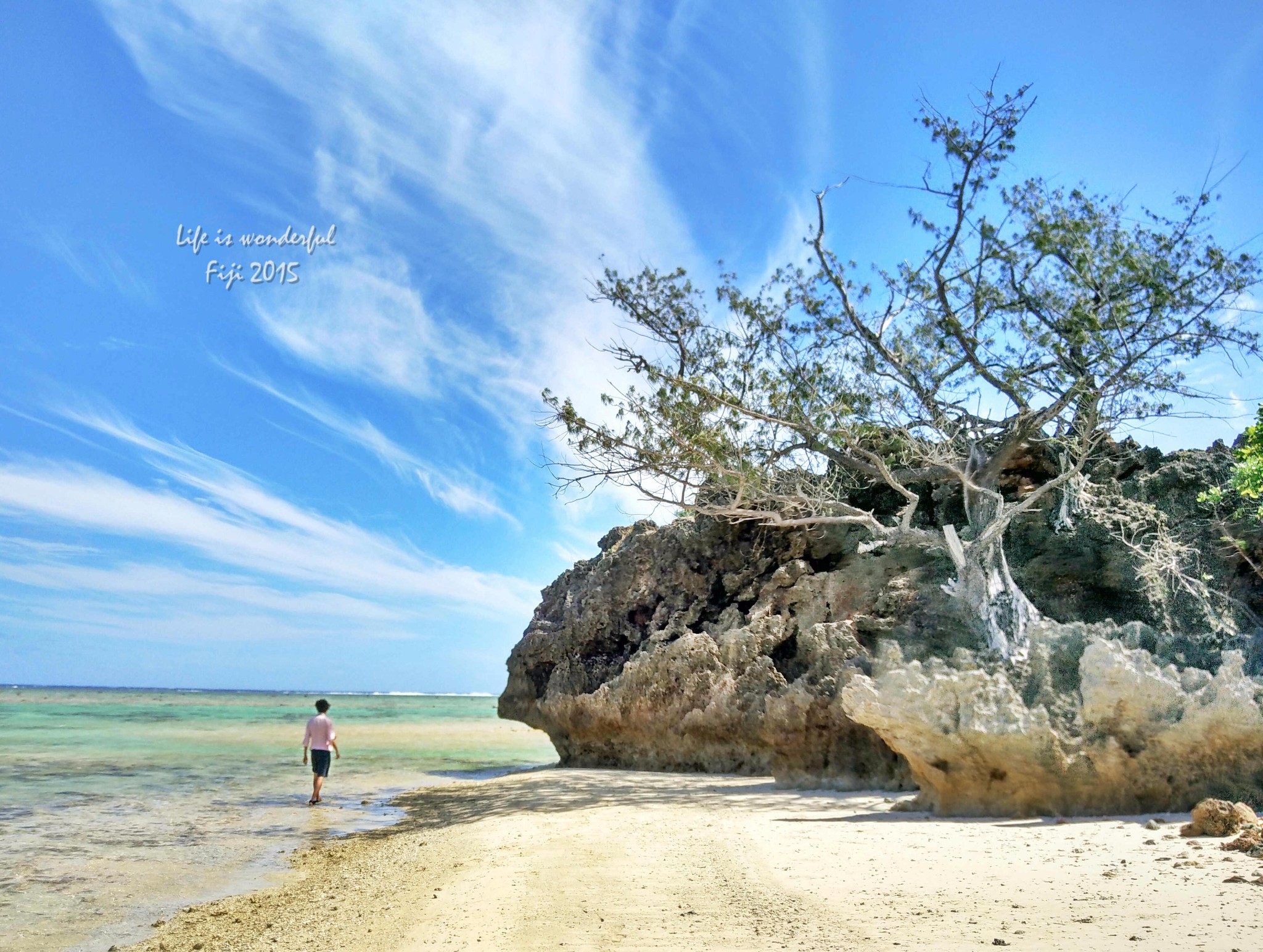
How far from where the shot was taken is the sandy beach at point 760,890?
399 centimetres

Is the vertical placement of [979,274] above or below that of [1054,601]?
above

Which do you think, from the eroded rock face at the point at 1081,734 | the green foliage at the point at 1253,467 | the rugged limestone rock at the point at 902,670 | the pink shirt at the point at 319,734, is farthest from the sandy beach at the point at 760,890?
the green foliage at the point at 1253,467

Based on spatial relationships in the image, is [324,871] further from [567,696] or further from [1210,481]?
[1210,481]

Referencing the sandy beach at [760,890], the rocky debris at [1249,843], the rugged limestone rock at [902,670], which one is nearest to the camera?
the sandy beach at [760,890]

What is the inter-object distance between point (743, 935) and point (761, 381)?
8789mm

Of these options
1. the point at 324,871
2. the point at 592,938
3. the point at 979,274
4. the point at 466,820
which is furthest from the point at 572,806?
the point at 979,274

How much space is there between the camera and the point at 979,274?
12219 mm

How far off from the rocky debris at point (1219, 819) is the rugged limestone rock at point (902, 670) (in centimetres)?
112

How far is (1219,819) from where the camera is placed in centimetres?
556

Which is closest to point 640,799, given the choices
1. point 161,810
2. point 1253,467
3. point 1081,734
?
point 1081,734

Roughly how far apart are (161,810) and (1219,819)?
11842 millimetres

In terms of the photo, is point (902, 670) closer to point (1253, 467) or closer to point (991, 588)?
point (991, 588)

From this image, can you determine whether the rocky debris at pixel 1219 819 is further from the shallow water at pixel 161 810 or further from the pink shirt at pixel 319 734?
the pink shirt at pixel 319 734

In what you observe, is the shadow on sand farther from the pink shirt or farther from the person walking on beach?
the pink shirt
